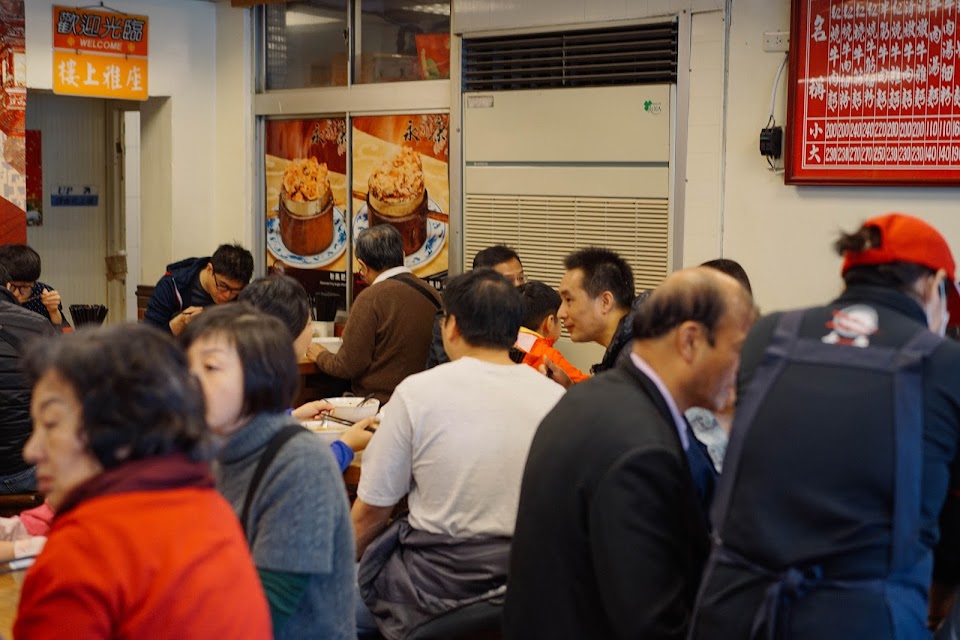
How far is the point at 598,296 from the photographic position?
4.12 m

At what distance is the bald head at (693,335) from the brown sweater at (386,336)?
2.84m

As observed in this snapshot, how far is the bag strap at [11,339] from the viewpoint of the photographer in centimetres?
419

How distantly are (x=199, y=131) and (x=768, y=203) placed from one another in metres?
4.05

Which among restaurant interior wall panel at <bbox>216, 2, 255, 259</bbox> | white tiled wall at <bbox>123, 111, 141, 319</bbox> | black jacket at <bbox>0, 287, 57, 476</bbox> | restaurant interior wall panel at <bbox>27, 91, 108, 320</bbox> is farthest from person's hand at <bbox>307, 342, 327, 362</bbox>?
restaurant interior wall panel at <bbox>27, 91, 108, 320</bbox>

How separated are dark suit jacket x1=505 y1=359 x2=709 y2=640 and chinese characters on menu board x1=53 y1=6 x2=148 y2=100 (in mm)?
5426

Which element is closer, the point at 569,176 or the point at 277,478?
the point at 277,478

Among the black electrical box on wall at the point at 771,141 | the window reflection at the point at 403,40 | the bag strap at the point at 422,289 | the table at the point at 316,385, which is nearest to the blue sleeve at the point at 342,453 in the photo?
the bag strap at the point at 422,289

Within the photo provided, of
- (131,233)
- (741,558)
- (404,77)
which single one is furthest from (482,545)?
(131,233)

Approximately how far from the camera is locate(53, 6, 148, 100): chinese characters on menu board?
21.8ft

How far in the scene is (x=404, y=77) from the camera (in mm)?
6695

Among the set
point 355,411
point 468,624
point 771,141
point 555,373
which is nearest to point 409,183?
point 771,141

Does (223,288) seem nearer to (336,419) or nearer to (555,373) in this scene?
(336,419)

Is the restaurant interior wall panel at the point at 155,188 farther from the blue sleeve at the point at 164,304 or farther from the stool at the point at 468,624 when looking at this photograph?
the stool at the point at 468,624

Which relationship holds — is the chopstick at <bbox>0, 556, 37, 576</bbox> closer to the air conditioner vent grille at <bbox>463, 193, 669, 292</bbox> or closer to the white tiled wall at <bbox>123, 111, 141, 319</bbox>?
the air conditioner vent grille at <bbox>463, 193, 669, 292</bbox>
